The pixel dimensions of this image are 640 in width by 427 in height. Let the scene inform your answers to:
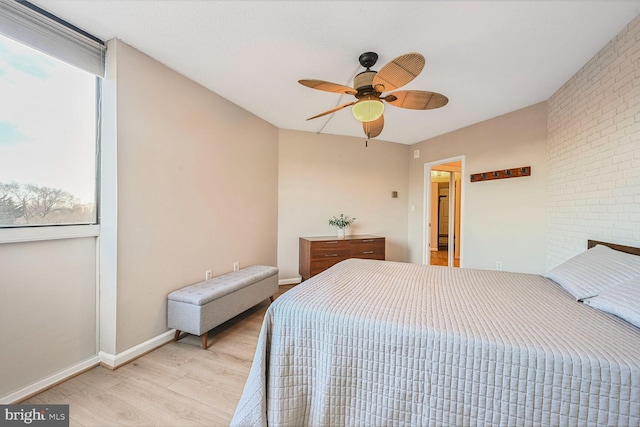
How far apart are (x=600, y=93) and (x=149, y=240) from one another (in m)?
3.87

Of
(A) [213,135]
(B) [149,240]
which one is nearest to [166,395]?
(B) [149,240]

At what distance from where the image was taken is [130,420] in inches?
54.9

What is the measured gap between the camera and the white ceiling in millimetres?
1573

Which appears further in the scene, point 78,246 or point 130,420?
point 78,246

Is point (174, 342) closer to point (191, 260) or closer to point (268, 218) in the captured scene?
point (191, 260)

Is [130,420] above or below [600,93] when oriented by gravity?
below

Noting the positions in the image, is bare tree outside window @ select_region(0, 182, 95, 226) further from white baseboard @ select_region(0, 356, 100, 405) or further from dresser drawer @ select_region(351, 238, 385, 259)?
dresser drawer @ select_region(351, 238, 385, 259)

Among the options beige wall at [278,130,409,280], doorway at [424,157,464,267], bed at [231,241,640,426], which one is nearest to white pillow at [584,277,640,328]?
bed at [231,241,640,426]

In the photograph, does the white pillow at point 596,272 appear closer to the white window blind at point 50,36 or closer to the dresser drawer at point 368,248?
the dresser drawer at point 368,248

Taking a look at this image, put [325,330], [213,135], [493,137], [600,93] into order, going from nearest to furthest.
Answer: [325,330], [600,93], [213,135], [493,137]

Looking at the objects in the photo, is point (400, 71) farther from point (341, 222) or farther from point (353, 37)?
point (341, 222)

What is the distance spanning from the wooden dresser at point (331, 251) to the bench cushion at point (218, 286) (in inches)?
31.8

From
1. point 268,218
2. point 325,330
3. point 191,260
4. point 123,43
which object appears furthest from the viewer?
point 268,218

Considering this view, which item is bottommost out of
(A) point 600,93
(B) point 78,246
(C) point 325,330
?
(C) point 325,330
